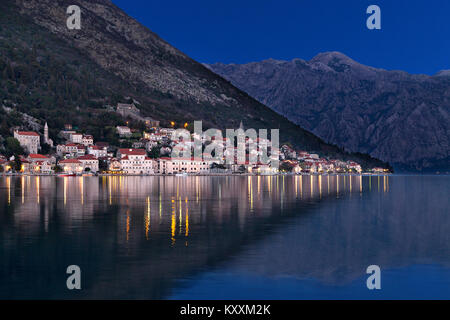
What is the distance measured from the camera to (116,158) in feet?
407

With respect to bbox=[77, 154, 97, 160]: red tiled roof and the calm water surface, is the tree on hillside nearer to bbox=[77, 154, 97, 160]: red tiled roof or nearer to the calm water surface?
bbox=[77, 154, 97, 160]: red tiled roof

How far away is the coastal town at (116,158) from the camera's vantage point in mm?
112375

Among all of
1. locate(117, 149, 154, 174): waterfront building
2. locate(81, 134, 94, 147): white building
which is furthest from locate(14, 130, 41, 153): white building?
locate(117, 149, 154, 174): waterfront building

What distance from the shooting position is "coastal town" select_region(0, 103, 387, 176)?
369 ft

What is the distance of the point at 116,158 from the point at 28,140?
23.4 m

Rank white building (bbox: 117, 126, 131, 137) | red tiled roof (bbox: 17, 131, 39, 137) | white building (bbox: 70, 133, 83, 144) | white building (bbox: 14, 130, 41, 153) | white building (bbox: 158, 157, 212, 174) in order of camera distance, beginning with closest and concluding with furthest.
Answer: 1. white building (bbox: 14, 130, 41, 153)
2. red tiled roof (bbox: 17, 131, 39, 137)
3. white building (bbox: 158, 157, 212, 174)
4. white building (bbox: 70, 133, 83, 144)
5. white building (bbox: 117, 126, 131, 137)

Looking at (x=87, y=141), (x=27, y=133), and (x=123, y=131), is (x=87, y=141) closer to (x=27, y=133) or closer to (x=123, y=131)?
(x=123, y=131)

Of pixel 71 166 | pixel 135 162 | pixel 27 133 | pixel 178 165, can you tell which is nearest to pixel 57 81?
pixel 27 133

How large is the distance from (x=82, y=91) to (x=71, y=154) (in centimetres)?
4717

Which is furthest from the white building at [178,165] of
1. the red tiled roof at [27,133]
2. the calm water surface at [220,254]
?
the calm water surface at [220,254]

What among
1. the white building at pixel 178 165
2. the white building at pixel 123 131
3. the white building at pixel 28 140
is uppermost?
the white building at pixel 123 131

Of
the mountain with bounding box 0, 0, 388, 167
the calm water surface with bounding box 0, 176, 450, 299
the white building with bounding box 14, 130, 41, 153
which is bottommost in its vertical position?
the calm water surface with bounding box 0, 176, 450, 299

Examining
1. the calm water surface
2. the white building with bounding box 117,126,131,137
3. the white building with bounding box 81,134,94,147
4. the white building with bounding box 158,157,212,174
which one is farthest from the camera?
the white building with bounding box 117,126,131,137

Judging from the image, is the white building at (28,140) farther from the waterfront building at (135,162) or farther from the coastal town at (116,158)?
the waterfront building at (135,162)
